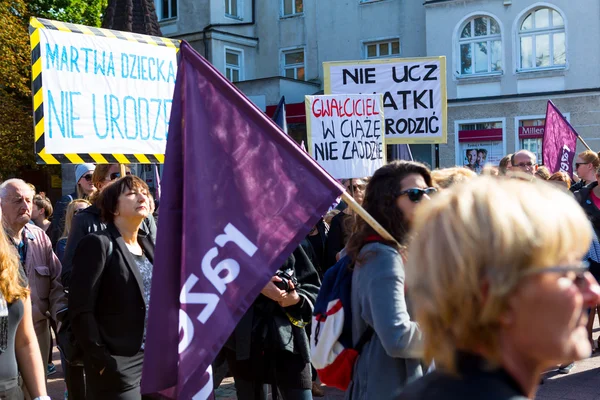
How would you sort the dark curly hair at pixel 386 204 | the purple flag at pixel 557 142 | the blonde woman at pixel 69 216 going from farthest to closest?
the purple flag at pixel 557 142 → the blonde woman at pixel 69 216 → the dark curly hair at pixel 386 204

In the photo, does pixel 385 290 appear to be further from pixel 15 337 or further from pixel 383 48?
pixel 383 48

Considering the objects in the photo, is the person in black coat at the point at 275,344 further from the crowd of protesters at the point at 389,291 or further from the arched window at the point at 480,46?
the arched window at the point at 480,46

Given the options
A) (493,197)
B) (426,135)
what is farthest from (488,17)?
(493,197)

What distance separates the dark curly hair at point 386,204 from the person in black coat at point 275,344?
148 cm

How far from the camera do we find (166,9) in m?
31.9

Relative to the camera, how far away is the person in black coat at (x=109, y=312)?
4.34 m

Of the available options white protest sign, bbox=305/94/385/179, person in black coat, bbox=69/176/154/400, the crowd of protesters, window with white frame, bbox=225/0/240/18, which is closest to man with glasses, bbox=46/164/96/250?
the crowd of protesters

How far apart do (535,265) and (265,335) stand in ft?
11.4

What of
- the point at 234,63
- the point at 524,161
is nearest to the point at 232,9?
the point at 234,63

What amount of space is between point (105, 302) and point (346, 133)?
5090 mm

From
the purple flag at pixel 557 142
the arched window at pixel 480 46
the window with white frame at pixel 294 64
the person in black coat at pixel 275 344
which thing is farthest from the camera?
the window with white frame at pixel 294 64

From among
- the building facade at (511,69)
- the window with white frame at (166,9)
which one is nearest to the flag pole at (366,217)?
the building facade at (511,69)

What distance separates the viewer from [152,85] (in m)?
6.29

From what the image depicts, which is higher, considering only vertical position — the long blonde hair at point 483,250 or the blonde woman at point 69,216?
the long blonde hair at point 483,250
